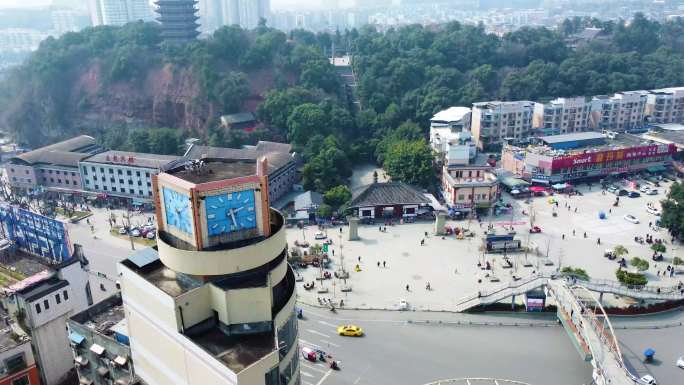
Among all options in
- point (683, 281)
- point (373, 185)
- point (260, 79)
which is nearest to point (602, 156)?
point (683, 281)

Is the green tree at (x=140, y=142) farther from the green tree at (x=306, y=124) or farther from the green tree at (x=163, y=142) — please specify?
the green tree at (x=306, y=124)

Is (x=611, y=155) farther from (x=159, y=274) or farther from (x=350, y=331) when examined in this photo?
(x=159, y=274)

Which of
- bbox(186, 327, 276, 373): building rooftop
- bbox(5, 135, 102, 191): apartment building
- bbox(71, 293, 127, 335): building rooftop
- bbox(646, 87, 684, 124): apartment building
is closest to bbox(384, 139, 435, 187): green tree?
bbox(5, 135, 102, 191): apartment building

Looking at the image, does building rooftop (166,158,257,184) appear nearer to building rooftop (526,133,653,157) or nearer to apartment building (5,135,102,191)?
apartment building (5,135,102,191)

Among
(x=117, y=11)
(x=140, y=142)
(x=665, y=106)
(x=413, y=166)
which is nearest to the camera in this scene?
(x=413, y=166)

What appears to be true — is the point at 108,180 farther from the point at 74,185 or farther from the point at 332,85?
the point at 332,85

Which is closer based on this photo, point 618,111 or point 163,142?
point 163,142

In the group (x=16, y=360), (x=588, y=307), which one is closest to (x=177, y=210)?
(x=16, y=360)
